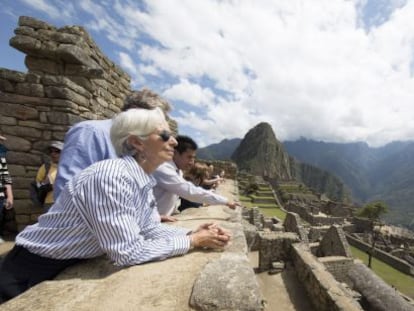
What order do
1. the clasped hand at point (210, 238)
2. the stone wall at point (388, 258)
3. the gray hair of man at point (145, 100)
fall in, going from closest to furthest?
the clasped hand at point (210, 238) < the gray hair of man at point (145, 100) < the stone wall at point (388, 258)

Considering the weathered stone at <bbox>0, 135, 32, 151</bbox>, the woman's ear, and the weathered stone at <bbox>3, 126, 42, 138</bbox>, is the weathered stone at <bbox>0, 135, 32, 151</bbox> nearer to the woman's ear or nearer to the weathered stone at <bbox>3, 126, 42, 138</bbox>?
the weathered stone at <bbox>3, 126, 42, 138</bbox>

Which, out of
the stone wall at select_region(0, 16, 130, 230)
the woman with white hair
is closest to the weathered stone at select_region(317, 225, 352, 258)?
the woman with white hair

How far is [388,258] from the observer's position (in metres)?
24.7

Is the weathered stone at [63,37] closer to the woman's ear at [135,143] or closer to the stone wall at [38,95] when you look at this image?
the stone wall at [38,95]

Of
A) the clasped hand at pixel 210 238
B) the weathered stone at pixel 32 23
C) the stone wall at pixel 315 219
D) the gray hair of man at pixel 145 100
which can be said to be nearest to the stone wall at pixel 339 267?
the clasped hand at pixel 210 238

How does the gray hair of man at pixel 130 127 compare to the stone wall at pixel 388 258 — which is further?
the stone wall at pixel 388 258

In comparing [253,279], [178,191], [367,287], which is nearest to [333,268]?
[367,287]

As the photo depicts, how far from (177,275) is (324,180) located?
189m

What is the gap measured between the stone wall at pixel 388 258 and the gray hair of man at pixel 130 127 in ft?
95.6

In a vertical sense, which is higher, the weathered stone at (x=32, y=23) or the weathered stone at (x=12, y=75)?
the weathered stone at (x=32, y=23)

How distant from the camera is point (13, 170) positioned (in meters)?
4.28

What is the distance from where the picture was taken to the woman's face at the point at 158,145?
1770 millimetres

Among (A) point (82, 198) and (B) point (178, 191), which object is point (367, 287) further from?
(A) point (82, 198)

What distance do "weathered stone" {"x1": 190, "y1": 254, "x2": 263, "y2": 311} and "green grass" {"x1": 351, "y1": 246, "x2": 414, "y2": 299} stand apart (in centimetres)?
2149
